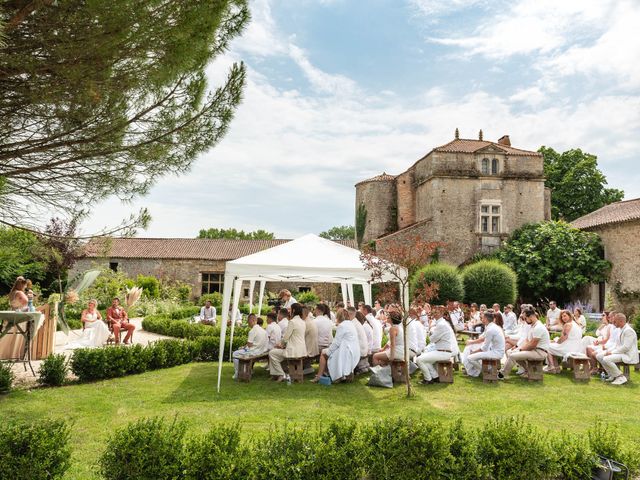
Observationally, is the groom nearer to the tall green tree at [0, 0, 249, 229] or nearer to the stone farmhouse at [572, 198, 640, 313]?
the tall green tree at [0, 0, 249, 229]

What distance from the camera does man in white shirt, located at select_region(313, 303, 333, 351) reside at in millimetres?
Result: 10641

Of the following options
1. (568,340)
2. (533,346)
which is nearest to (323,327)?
(533,346)

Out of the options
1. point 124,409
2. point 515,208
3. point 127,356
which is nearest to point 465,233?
point 515,208

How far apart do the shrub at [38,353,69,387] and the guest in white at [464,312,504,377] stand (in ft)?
25.8

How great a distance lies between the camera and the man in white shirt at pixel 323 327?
34.9 ft

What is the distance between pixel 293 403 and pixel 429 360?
125 inches

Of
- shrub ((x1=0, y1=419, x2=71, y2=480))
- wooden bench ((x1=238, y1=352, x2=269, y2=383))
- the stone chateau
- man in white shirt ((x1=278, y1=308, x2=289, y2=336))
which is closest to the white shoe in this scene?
man in white shirt ((x1=278, y1=308, x2=289, y2=336))

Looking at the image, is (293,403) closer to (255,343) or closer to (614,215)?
(255,343)

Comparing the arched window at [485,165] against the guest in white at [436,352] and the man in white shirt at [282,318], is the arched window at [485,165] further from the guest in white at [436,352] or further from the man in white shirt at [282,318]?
the man in white shirt at [282,318]

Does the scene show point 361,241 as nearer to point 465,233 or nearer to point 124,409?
point 465,233

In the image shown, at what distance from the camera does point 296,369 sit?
975 cm

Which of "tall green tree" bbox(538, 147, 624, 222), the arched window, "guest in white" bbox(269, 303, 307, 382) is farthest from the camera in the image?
"tall green tree" bbox(538, 147, 624, 222)

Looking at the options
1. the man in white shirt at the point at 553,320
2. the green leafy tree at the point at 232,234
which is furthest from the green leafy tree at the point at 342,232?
the man in white shirt at the point at 553,320

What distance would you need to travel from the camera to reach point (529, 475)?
182 inches
